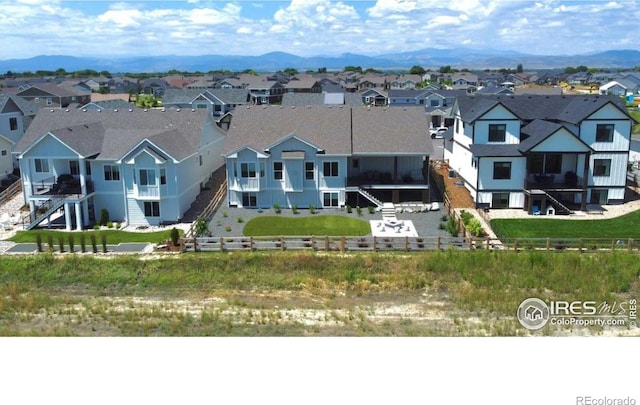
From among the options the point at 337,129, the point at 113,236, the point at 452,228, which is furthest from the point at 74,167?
the point at 452,228

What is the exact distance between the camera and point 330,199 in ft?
112

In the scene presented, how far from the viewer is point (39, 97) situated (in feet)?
277

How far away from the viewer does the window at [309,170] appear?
33.9 meters

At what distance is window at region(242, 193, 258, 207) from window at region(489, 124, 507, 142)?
1493cm

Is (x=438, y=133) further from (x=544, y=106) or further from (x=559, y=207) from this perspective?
(x=559, y=207)

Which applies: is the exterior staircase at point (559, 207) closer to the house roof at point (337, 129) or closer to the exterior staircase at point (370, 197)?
the house roof at point (337, 129)

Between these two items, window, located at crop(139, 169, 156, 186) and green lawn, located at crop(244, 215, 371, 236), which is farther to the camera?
window, located at crop(139, 169, 156, 186)

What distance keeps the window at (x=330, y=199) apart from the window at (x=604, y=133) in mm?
16174

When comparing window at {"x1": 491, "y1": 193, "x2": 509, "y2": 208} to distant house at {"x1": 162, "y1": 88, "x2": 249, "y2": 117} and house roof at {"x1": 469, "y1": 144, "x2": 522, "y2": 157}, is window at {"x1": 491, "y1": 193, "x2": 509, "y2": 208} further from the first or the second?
distant house at {"x1": 162, "y1": 88, "x2": 249, "y2": 117}

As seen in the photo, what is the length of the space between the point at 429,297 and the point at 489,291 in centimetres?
240

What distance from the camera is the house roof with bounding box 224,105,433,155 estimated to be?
34.3m

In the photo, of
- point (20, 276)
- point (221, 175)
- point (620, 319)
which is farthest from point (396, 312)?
point (221, 175)

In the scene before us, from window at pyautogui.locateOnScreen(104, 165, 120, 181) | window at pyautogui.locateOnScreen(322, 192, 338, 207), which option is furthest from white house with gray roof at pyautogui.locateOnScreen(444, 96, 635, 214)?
window at pyautogui.locateOnScreen(104, 165, 120, 181)

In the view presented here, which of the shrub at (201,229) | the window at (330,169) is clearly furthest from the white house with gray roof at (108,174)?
the window at (330,169)
